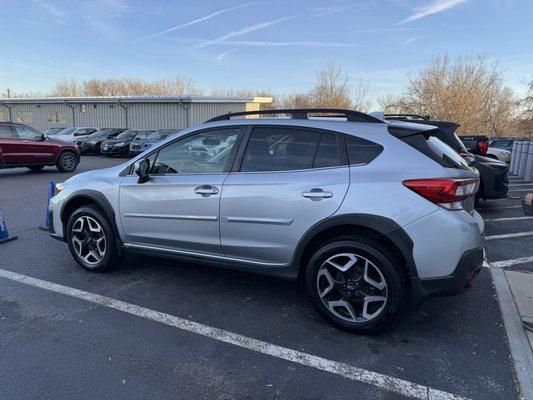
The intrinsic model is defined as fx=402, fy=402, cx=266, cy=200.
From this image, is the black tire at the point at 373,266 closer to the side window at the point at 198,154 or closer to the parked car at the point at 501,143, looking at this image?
the side window at the point at 198,154

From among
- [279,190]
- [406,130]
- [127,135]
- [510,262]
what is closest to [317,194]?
[279,190]

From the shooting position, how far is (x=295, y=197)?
3.27 m

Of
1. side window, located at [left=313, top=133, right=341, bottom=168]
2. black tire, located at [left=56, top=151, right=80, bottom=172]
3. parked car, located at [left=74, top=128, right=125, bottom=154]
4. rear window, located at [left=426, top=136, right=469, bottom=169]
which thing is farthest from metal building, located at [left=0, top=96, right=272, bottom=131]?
rear window, located at [left=426, top=136, right=469, bottom=169]

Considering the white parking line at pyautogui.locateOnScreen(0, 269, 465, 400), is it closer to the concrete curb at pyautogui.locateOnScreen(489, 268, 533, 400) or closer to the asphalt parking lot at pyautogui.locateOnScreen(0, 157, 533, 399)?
the asphalt parking lot at pyautogui.locateOnScreen(0, 157, 533, 399)

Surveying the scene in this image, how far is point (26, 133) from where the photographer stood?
43.6 ft

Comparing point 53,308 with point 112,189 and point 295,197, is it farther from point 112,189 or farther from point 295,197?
point 295,197

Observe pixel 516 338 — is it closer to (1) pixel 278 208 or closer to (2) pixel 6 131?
(1) pixel 278 208

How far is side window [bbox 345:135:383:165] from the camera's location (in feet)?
10.4

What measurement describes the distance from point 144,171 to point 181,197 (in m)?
0.51

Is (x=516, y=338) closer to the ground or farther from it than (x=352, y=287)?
closer to the ground

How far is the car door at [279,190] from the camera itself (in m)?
3.21

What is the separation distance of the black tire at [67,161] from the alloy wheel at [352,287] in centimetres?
1368

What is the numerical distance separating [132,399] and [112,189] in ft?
7.80

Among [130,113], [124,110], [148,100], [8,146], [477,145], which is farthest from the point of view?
[124,110]
